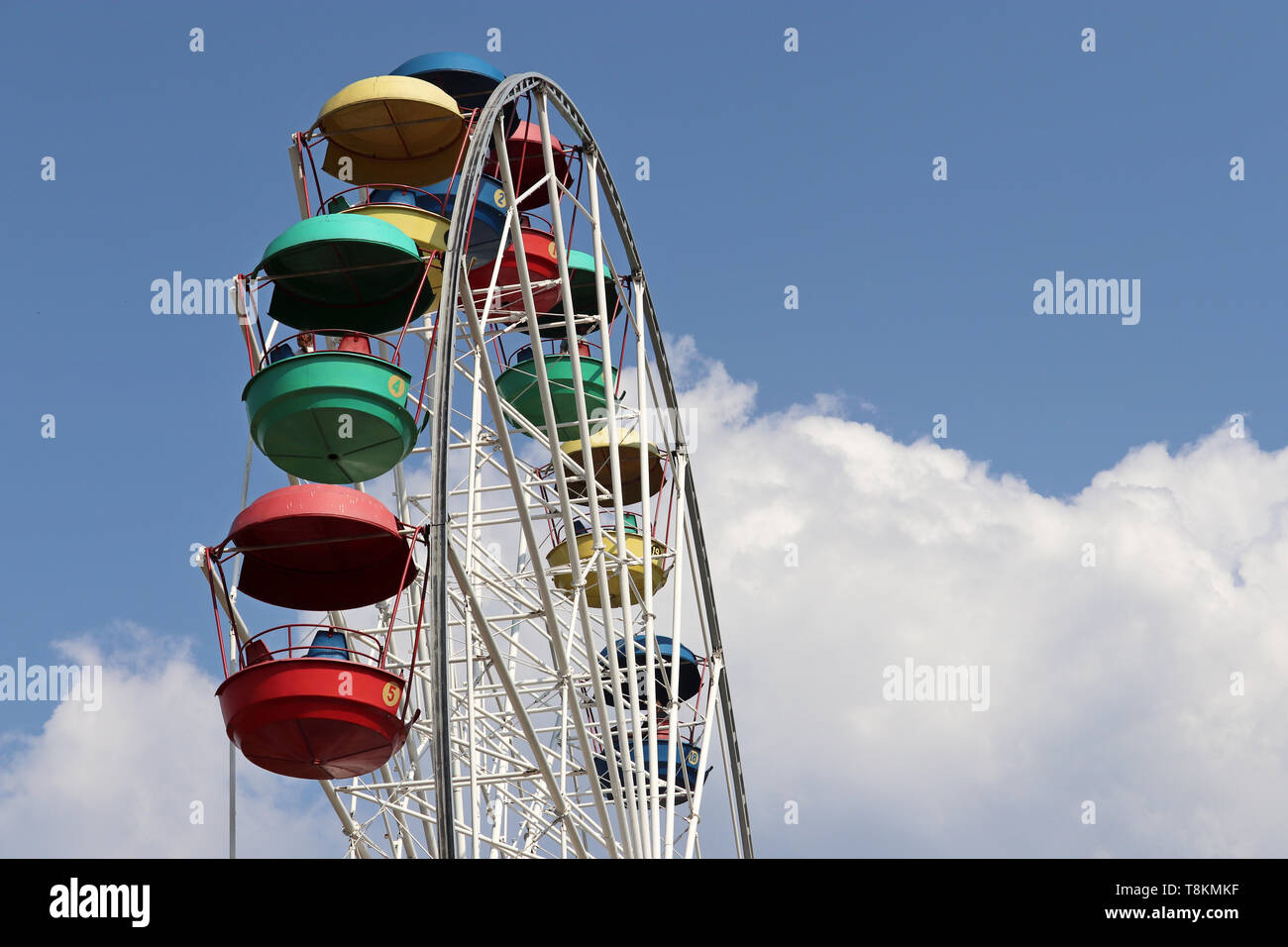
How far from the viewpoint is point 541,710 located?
894 inches

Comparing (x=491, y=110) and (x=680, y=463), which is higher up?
(x=491, y=110)

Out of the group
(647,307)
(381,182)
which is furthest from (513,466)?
(647,307)

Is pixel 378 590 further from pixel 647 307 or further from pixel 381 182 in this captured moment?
pixel 647 307

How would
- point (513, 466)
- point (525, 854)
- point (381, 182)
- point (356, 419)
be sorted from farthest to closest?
point (381, 182) < point (525, 854) < point (513, 466) < point (356, 419)

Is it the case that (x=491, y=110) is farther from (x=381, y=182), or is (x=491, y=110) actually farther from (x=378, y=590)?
(x=378, y=590)
